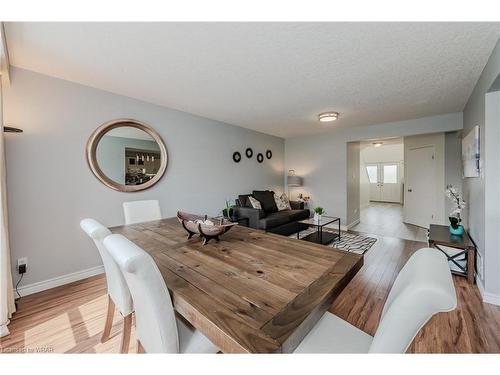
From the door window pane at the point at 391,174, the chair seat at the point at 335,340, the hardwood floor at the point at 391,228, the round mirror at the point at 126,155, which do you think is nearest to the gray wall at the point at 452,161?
the hardwood floor at the point at 391,228

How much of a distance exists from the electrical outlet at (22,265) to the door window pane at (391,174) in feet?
36.0

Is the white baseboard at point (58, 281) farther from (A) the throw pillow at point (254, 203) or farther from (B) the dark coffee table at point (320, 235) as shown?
(B) the dark coffee table at point (320, 235)

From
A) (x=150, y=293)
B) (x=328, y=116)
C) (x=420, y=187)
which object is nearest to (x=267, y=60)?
(x=328, y=116)

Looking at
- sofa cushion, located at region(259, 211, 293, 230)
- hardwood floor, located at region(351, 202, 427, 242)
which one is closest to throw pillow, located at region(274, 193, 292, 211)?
sofa cushion, located at region(259, 211, 293, 230)

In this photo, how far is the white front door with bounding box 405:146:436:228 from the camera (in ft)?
15.3

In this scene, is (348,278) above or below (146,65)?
below

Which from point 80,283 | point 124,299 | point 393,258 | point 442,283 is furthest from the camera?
point 393,258

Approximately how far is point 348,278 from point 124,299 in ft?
4.19

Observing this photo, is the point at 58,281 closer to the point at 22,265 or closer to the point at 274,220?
the point at 22,265

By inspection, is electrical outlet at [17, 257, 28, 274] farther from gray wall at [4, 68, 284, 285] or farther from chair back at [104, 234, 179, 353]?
chair back at [104, 234, 179, 353]

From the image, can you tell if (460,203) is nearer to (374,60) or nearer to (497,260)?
(497,260)

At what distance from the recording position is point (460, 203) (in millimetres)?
2752
